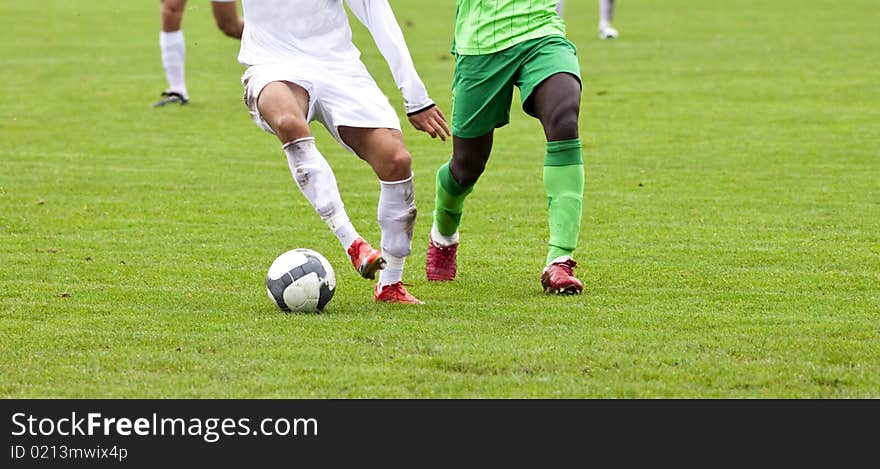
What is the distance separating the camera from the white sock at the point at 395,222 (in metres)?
7.24

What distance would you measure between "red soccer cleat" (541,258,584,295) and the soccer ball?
1.13 metres

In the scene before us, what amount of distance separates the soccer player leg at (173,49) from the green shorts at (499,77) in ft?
31.7

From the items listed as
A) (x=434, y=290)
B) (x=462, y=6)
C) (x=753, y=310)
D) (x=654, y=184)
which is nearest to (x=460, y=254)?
(x=434, y=290)

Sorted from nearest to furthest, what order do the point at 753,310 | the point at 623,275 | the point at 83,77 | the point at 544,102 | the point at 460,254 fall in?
the point at 753,310 < the point at 544,102 < the point at 623,275 < the point at 460,254 < the point at 83,77

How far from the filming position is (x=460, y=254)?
891 centimetres

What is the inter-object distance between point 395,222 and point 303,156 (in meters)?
0.58

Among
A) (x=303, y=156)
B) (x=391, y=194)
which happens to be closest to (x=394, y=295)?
(x=391, y=194)

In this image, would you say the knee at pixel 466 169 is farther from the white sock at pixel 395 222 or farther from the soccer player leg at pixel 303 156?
the soccer player leg at pixel 303 156

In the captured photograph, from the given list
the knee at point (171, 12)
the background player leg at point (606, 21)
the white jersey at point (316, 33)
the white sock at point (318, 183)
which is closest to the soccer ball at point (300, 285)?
the white sock at point (318, 183)

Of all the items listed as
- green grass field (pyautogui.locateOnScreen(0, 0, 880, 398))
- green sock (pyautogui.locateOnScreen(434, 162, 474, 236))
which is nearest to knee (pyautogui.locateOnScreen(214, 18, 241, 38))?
green grass field (pyautogui.locateOnScreen(0, 0, 880, 398))

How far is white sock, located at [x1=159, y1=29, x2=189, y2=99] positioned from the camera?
17.0 m

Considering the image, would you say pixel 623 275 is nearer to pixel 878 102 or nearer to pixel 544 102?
pixel 544 102

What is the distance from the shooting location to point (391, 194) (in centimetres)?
725
